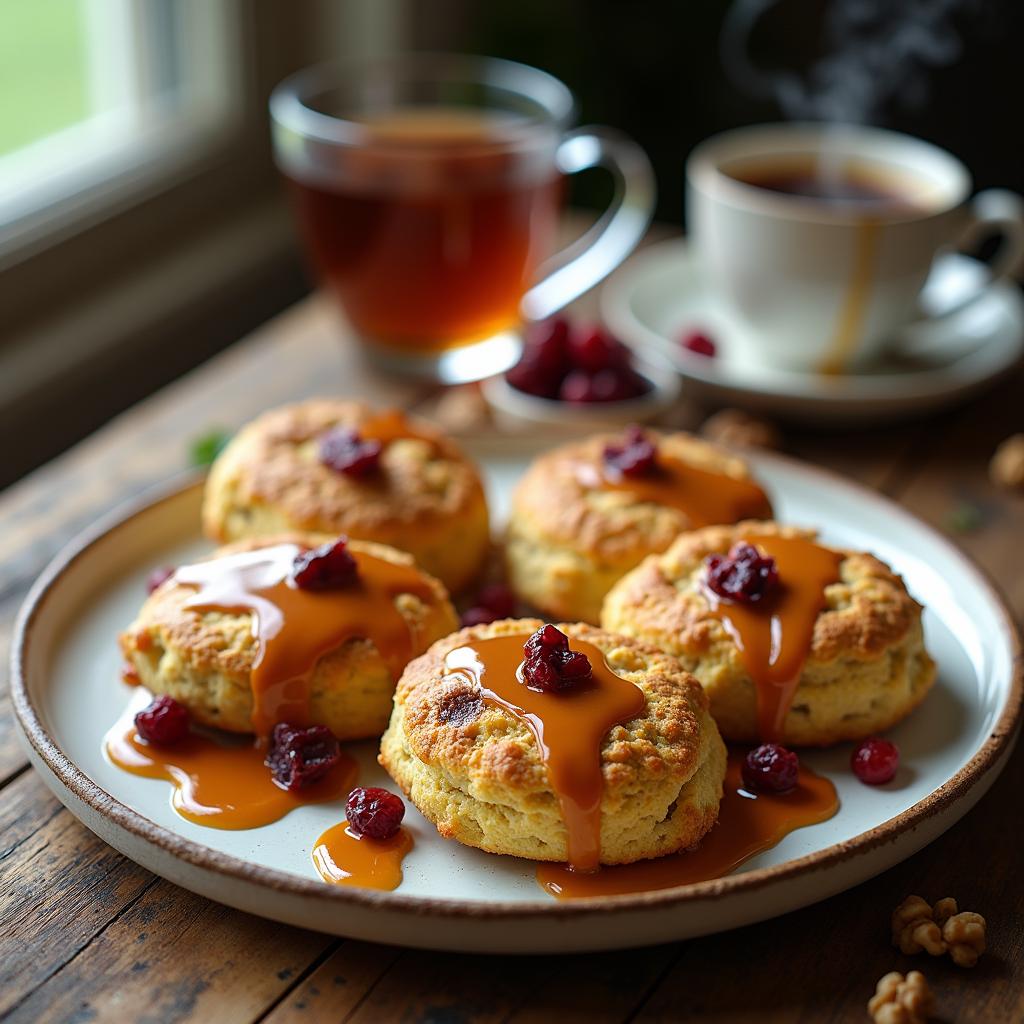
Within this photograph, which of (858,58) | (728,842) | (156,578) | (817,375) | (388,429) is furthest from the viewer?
(858,58)

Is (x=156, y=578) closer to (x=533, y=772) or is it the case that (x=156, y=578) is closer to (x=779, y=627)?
(x=533, y=772)

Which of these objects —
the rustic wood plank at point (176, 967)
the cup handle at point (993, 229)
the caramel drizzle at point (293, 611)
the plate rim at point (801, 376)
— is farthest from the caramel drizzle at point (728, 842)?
the cup handle at point (993, 229)

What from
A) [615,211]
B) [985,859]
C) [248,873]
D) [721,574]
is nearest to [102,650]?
[248,873]

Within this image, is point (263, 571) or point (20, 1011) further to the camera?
point (263, 571)

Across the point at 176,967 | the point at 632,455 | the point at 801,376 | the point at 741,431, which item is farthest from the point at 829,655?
the point at 801,376

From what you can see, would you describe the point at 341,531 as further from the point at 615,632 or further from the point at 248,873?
the point at 248,873

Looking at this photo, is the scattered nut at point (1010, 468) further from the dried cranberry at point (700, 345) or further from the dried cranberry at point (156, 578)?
the dried cranberry at point (156, 578)

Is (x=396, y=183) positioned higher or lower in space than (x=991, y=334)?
higher
